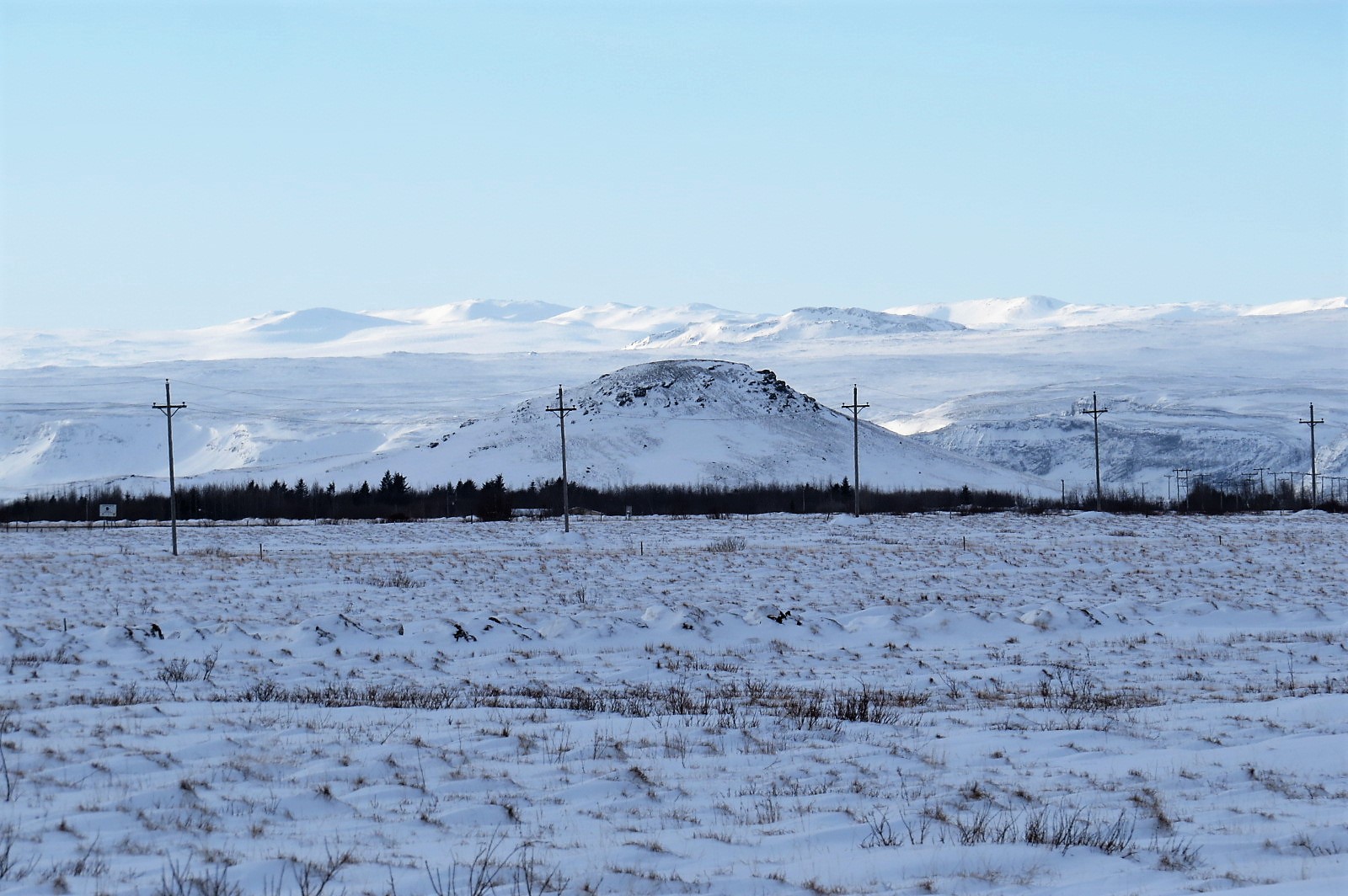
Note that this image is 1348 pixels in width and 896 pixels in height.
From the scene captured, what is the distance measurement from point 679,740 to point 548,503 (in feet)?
319

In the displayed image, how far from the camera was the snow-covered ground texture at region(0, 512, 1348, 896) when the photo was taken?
24.6ft

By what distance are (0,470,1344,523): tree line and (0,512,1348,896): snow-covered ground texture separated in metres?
67.7

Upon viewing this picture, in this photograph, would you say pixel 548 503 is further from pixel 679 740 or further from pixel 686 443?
pixel 679 740

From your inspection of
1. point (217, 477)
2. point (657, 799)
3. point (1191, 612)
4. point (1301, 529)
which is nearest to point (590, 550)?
point (1191, 612)

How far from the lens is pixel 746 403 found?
179 m

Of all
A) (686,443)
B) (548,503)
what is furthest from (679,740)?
(686,443)

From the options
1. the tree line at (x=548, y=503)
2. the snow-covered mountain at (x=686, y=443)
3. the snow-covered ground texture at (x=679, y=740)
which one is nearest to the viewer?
the snow-covered ground texture at (x=679, y=740)

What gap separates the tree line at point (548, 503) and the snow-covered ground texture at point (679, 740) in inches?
2664

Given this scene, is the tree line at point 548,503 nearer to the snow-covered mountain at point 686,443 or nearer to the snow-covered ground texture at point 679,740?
the snow-covered mountain at point 686,443

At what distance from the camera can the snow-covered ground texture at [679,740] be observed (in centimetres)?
751

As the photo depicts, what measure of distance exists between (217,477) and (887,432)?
288 feet

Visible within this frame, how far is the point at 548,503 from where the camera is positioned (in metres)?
108

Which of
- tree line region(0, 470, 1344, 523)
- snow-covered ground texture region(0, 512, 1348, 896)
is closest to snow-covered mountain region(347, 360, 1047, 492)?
tree line region(0, 470, 1344, 523)

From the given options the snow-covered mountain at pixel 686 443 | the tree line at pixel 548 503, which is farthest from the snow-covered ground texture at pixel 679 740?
the snow-covered mountain at pixel 686 443
